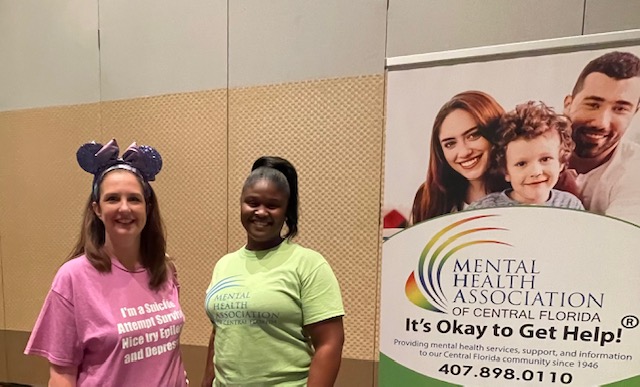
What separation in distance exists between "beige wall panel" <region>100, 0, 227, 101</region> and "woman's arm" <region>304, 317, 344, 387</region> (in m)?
1.92

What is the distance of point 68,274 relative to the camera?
3.92 ft

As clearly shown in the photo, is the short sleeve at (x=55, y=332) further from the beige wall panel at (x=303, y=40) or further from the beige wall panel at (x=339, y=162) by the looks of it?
the beige wall panel at (x=303, y=40)

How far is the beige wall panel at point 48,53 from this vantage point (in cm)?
299

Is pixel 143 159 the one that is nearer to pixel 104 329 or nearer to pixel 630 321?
pixel 104 329

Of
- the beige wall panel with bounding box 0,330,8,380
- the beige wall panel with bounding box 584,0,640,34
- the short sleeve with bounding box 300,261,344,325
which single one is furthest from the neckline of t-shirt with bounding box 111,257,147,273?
the beige wall panel with bounding box 0,330,8,380

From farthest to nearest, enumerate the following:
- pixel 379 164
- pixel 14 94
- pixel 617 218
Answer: pixel 14 94
pixel 379 164
pixel 617 218

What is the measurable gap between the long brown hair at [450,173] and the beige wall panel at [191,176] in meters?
1.57

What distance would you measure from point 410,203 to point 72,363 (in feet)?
3.72

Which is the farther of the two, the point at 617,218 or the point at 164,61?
the point at 164,61

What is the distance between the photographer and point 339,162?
2.48 m

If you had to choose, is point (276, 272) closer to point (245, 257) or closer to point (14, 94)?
point (245, 257)

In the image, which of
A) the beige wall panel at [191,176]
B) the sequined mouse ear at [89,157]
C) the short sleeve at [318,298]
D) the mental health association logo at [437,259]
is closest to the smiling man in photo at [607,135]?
the mental health association logo at [437,259]

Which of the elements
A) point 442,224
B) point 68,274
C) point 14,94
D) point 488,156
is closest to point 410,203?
point 442,224

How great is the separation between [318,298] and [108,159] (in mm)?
784
